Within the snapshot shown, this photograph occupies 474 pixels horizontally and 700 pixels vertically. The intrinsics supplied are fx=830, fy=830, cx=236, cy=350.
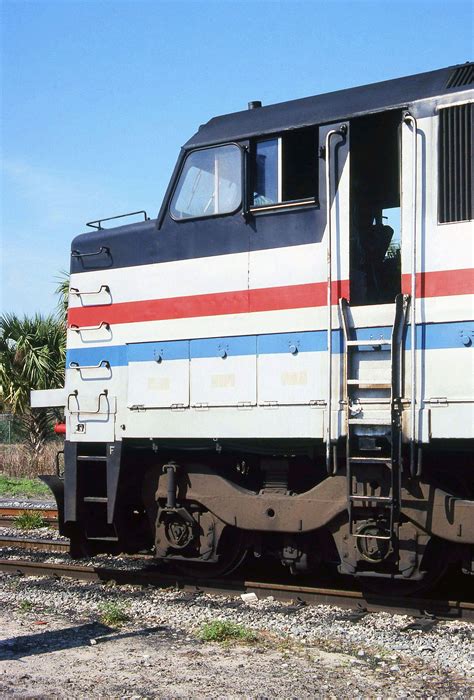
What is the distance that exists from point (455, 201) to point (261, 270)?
6.20 feet

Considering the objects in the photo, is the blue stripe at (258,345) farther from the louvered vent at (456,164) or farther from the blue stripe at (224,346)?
the louvered vent at (456,164)

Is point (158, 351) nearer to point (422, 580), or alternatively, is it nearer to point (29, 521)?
point (422, 580)

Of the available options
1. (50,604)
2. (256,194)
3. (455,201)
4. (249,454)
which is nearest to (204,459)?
(249,454)

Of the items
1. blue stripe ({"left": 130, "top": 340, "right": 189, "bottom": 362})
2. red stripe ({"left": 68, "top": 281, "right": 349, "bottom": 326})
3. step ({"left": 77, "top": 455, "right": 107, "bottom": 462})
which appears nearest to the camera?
red stripe ({"left": 68, "top": 281, "right": 349, "bottom": 326})

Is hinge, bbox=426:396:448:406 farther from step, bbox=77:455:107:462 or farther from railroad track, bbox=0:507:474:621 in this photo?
step, bbox=77:455:107:462

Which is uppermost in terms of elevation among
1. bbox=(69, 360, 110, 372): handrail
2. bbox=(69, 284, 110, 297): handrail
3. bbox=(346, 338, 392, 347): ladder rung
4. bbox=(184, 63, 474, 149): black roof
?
bbox=(184, 63, 474, 149): black roof

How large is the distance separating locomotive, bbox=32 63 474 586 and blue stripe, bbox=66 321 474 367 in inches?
0.7

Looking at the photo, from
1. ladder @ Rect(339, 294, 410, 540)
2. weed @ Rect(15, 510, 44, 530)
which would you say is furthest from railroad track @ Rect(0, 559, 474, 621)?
weed @ Rect(15, 510, 44, 530)

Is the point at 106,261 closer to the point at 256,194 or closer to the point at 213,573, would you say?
the point at 256,194

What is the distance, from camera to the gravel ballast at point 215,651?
212 inches

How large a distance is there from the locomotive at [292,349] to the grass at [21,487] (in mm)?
10734

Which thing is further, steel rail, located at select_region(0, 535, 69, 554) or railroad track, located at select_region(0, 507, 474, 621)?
steel rail, located at select_region(0, 535, 69, 554)

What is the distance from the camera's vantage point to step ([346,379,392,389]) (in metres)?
7.05

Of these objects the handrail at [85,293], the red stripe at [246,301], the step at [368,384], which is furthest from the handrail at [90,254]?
the step at [368,384]
